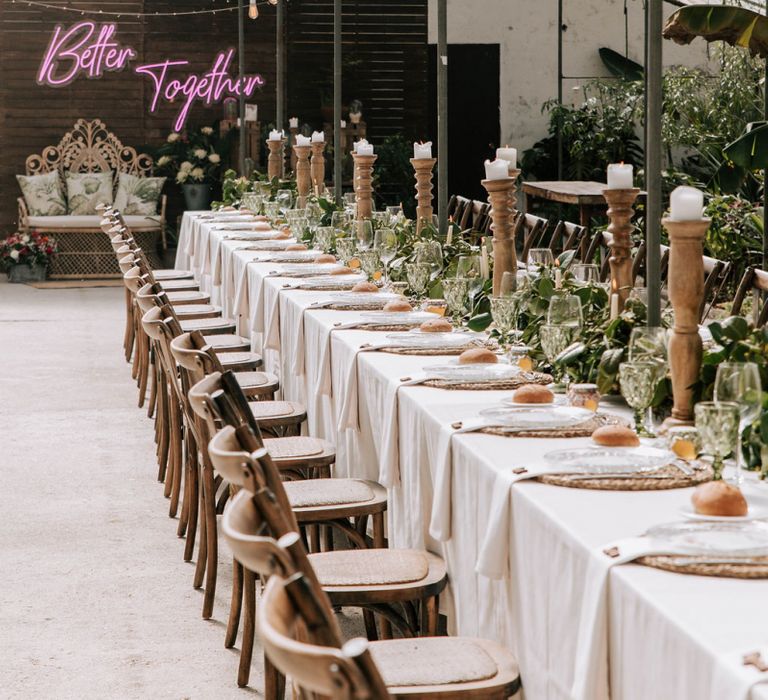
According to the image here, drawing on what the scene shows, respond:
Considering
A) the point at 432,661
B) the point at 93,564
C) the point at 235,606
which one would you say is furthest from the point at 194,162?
the point at 432,661

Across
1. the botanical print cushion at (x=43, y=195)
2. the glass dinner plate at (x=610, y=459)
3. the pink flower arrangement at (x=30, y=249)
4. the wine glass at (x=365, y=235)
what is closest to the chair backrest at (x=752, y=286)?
the wine glass at (x=365, y=235)

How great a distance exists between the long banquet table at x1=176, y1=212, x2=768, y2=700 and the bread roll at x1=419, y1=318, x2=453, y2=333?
179mm

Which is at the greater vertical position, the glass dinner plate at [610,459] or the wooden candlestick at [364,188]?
the wooden candlestick at [364,188]

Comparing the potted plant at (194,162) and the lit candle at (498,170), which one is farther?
the potted plant at (194,162)

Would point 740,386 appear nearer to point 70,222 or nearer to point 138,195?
point 70,222

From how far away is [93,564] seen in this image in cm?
468

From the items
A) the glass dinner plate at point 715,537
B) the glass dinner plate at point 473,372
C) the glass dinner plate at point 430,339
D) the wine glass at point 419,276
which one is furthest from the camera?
the wine glass at point 419,276

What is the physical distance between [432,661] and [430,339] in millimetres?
1799

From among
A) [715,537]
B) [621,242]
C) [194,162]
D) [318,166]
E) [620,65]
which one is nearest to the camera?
[715,537]

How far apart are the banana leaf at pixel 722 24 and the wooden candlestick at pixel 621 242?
13.4 feet

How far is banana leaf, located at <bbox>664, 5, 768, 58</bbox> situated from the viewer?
7199 millimetres

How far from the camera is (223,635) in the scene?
4016 millimetres

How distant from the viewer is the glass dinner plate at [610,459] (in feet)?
8.20

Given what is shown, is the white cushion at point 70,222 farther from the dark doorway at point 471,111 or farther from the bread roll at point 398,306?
the bread roll at point 398,306
